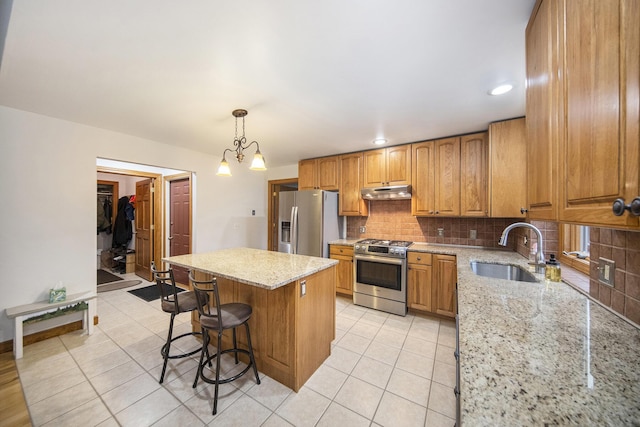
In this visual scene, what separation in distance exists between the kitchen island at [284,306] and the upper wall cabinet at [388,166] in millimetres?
1818

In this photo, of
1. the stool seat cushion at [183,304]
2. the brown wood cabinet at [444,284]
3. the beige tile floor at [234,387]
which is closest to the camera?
the beige tile floor at [234,387]

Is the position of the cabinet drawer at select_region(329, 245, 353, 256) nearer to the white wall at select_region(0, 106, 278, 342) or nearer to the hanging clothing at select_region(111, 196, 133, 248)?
the white wall at select_region(0, 106, 278, 342)

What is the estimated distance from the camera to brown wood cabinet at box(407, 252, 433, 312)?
292 cm

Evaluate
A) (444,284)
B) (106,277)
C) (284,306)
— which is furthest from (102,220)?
(444,284)

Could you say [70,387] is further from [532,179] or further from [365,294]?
[532,179]

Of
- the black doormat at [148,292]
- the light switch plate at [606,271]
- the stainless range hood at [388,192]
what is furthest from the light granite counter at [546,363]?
the black doormat at [148,292]

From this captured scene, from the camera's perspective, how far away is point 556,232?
2148 millimetres

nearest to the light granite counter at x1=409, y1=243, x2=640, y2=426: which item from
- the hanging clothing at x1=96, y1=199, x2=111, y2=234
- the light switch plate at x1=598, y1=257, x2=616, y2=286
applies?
the light switch plate at x1=598, y1=257, x2=616, y2=286

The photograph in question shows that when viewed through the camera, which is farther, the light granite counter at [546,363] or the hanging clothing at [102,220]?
the hanging clothing at [102,220]

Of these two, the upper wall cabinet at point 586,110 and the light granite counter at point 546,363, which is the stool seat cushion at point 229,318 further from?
the upper wall cabinet at point 586,110

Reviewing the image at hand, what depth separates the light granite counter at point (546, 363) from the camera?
1.80 feet

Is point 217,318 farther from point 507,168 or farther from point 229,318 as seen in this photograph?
point 507,168

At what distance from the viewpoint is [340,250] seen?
3.56 metres

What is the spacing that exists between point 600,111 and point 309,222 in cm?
323
